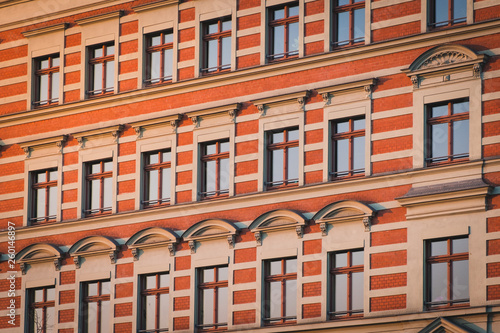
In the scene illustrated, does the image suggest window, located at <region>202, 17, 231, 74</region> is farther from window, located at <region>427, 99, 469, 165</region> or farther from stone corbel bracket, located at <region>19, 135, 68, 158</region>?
window, located at <region>427, 99, 469, 165</region>

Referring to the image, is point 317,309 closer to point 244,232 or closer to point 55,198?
point 244,232

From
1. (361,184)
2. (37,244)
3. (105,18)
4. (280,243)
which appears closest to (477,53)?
(361,184)

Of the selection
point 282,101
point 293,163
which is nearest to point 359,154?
point 293,163

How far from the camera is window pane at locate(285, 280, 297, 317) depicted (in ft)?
98.5

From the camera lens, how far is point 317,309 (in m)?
29.5

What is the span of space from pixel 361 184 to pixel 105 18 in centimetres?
959

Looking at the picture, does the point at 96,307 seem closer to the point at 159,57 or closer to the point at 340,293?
the point at 159,57

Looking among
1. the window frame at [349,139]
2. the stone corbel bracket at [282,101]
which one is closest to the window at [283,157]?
the stone corbel bracket at [282,101]

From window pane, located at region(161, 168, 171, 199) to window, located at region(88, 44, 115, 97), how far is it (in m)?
3.14

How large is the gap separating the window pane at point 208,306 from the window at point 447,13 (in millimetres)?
8844

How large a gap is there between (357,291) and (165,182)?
645 cm

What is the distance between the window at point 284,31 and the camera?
3145 cm

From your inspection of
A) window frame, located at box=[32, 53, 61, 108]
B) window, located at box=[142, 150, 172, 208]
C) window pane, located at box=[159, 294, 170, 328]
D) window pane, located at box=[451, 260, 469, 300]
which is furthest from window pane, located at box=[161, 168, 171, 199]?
window pane, located at box=[451, 260, 469, 300]

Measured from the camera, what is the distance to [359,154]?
98.1ft
